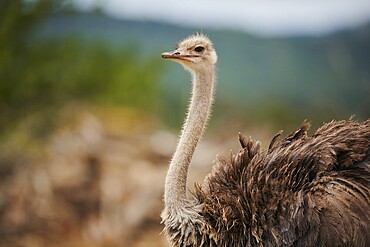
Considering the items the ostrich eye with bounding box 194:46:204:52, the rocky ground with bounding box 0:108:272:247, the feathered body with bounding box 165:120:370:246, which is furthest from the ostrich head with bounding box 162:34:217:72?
the rocky ground with bounding box 0:108:272:247

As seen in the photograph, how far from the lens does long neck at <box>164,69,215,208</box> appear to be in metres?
5.24

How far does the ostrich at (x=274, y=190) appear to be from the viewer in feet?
15.8

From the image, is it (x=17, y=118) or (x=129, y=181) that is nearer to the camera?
(x=129, y=181)

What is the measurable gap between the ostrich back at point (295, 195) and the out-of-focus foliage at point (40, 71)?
7718 millimetres

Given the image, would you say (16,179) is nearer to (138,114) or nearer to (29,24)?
(29,24)

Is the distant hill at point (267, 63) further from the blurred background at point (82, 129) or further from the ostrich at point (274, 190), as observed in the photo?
the ostrich at point (274, 190)

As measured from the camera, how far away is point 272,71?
115ft

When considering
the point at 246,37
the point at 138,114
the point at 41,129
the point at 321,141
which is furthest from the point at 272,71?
the point at 321,141

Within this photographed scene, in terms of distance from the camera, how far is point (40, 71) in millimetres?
13688

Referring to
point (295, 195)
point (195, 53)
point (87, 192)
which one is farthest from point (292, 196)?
point (87, 192)

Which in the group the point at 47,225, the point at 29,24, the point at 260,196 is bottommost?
the point at 260,196

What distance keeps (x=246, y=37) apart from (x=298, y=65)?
42.9ft

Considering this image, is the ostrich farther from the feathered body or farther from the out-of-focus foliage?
the out-of-focus foliage

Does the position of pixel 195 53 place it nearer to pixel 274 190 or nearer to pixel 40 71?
pixel 274 190
